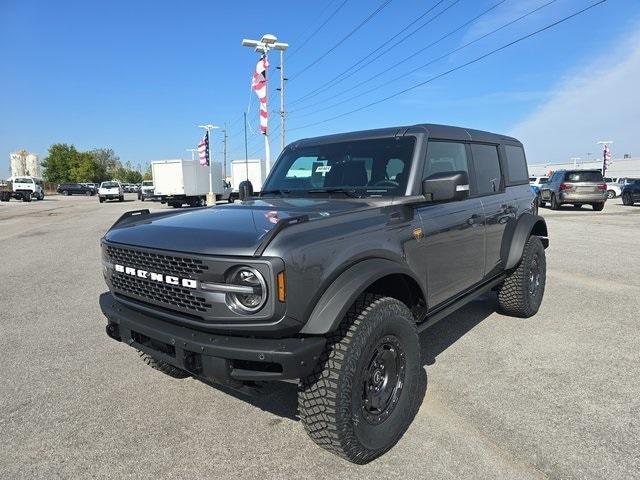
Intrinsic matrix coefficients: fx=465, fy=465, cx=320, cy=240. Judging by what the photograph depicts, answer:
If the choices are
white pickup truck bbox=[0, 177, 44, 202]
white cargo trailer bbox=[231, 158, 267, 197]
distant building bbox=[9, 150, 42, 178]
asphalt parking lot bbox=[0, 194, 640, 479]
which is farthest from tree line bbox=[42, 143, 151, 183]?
asphalt parking lot bbox=[0, 194, 640, 479]

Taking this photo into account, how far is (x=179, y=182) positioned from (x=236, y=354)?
28358mm

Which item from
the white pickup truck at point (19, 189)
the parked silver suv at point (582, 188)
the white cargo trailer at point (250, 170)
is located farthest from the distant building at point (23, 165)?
the parked silver suv at point (582, 188)

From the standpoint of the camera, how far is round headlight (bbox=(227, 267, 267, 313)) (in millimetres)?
2197

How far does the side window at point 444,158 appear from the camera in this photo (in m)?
3.50

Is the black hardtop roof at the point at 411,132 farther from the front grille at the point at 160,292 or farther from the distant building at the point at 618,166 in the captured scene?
the distant building at the point at 618,166

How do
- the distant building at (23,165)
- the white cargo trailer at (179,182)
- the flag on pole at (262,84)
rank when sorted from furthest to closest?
the distant building at (23,165) < the white cargo trailer at (179,182) < the flag on pole at (262,84)

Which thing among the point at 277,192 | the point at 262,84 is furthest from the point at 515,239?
the point at 262,84

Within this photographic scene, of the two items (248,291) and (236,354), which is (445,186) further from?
(236,354)

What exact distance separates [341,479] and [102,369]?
2375 mm

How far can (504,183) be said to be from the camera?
4.75m

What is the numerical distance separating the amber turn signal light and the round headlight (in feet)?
0.22

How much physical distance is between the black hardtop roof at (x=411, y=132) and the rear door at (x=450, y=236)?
8cm

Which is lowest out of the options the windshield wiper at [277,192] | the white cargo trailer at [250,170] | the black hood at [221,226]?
the black hood at [221,226]

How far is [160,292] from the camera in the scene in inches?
102
